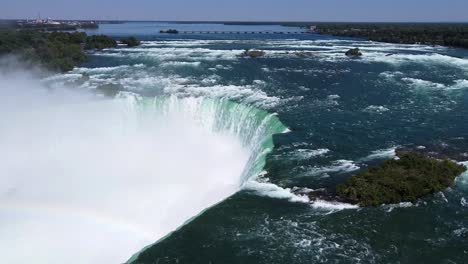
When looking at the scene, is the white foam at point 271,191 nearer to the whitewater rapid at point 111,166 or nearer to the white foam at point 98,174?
the whitewater rapid at point 111,166

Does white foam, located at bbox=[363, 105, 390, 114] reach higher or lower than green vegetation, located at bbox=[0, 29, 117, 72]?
lower

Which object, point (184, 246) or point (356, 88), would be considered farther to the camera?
point (356, 88)

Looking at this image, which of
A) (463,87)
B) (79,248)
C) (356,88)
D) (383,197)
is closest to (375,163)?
(383,197)

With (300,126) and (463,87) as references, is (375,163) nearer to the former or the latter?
(300,126)

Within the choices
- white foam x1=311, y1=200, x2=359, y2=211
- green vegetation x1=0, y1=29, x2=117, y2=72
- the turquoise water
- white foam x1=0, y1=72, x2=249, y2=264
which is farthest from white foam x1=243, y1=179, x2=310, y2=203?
green vegetation x1=0, y1=29, x2=117, y2=72

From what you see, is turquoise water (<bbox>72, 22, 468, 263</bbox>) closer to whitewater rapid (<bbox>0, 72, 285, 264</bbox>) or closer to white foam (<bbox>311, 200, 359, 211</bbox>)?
white foam (<bbox>311, 200, 359, 211</bbox>)

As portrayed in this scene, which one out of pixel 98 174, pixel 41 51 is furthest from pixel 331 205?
pixel 41 51

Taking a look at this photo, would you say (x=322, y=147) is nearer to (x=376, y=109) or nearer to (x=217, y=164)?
(x=217, y=164)

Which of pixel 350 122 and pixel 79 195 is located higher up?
pixel 350 122
